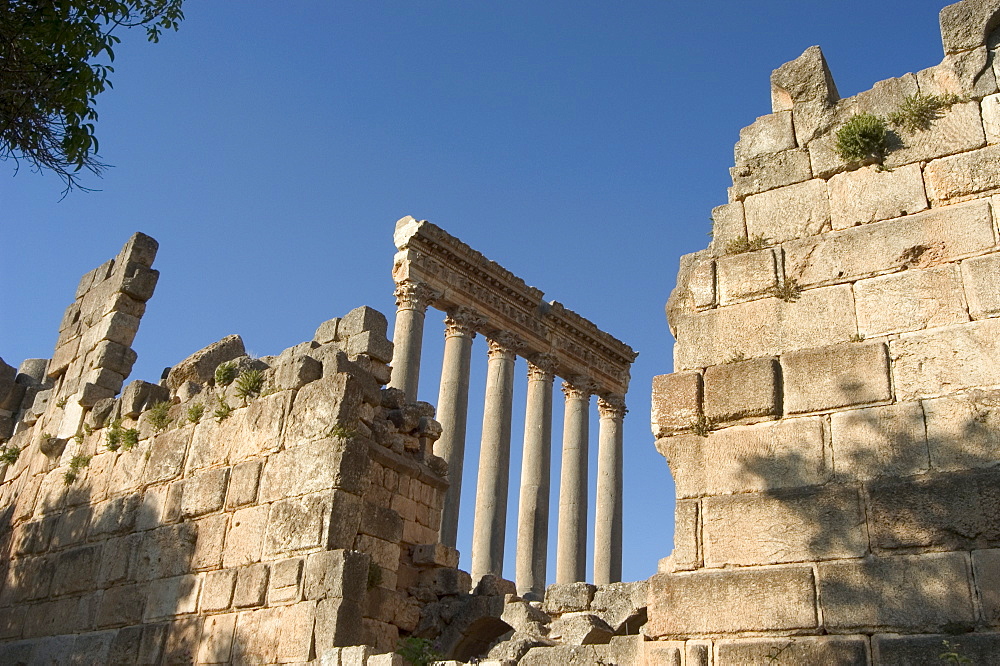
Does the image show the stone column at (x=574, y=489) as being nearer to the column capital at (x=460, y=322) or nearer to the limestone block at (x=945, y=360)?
the column capital at (x=460, y=322)

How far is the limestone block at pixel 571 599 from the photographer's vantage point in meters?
11.3

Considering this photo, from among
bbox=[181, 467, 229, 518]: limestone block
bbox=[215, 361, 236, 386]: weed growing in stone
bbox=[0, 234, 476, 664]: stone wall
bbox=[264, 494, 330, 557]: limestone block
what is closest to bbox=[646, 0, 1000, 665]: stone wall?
bbox=[0, 234, 476, 664]: stone wall

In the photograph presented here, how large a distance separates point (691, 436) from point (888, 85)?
2.67m

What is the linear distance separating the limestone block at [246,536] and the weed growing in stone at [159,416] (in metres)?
2.16

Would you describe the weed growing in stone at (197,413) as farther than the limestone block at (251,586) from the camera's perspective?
Yes

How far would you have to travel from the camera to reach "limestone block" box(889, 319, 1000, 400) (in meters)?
5.29

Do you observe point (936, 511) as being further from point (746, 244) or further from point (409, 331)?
point (409, 331)

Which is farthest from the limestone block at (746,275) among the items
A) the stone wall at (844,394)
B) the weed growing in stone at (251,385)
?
the weed growing in stone at (251,385)

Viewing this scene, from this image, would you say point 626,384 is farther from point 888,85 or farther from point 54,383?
point 888,85

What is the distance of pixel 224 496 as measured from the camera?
33.4ft

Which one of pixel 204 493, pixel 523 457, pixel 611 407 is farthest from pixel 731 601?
pixel 611 407

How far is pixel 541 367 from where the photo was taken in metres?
27.8

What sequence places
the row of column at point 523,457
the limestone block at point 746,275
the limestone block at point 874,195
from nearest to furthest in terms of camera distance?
the limestone block at point 874,195 → the limestone block at point 746,275 → the row of column at point 523,457

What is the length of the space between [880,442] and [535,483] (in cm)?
2101
